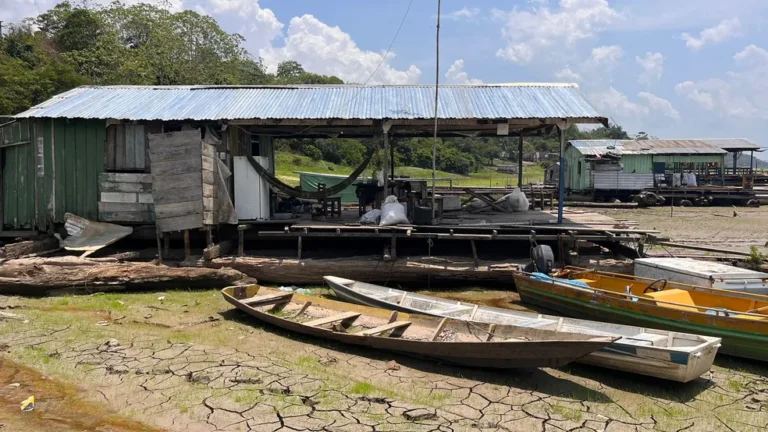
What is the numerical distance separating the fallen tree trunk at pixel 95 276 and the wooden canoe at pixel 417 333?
1.42m

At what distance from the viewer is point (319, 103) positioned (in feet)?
43.0

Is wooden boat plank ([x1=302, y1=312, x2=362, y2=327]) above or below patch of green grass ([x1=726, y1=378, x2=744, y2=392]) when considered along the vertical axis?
above

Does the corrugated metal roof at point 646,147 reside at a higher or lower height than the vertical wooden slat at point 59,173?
higher

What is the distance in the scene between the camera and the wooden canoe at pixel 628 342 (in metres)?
6.30

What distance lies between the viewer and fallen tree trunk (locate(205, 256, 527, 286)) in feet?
37.2

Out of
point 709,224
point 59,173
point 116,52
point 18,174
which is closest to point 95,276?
point 59,173

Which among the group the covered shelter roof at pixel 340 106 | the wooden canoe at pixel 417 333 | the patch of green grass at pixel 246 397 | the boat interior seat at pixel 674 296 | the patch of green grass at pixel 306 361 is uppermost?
the covered shelter roof at pixel 340 106

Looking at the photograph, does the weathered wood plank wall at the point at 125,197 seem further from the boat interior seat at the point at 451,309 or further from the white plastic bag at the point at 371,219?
the boat interior seat at the point at 451,309

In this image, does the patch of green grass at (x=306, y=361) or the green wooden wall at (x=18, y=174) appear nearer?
the patch of green grass at (x=306, y=361)

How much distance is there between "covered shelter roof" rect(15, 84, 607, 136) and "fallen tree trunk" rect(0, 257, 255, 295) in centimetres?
335

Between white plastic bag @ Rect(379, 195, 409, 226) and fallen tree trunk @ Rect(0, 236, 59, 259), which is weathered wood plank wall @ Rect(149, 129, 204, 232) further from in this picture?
white plastic bag @ Rect(379, 195, 409, 226)

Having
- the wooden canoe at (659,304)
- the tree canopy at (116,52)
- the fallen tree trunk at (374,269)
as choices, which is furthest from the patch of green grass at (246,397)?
the tree canopy at (116,52)

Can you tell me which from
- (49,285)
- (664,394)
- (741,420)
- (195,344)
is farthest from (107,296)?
(741,420)

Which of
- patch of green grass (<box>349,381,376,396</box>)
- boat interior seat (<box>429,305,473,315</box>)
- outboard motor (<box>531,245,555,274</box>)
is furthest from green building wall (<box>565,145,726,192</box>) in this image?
patch of green grass (<box>349,381,376,396</box>)
